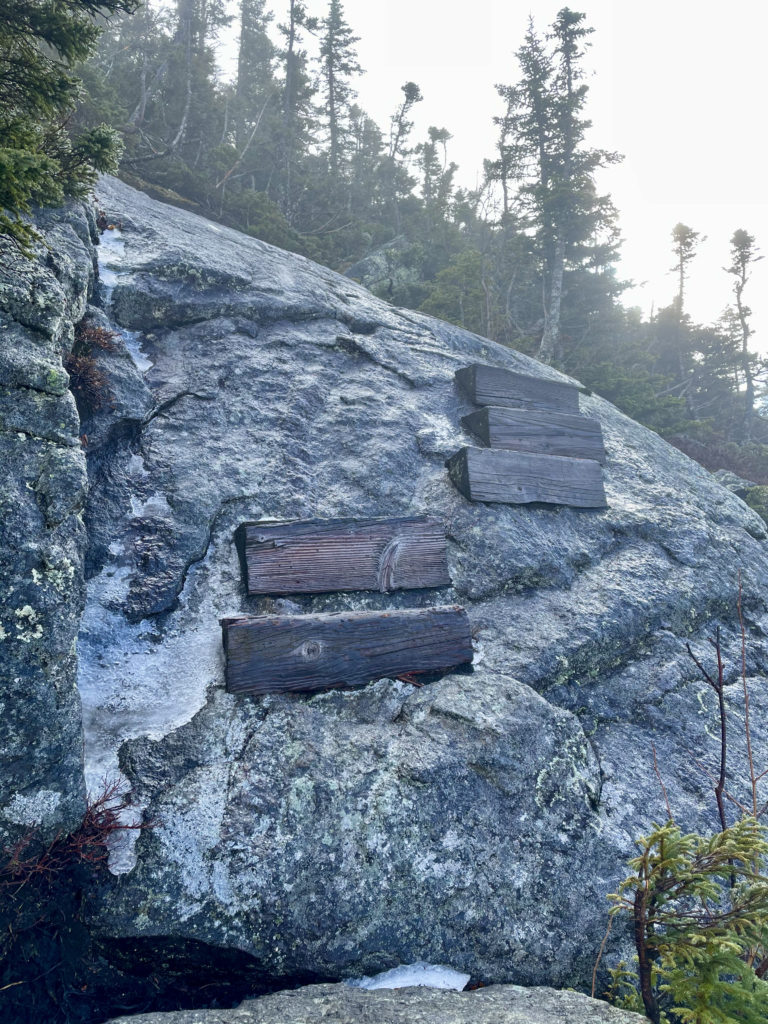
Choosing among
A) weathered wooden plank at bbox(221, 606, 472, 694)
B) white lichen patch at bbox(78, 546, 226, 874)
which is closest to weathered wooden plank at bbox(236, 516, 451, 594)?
weathered wooden plank at bbox(221, 606, 472, 694)

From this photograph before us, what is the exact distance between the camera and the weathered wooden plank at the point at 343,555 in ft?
13.9

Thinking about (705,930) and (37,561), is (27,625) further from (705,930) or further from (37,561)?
(705,930)

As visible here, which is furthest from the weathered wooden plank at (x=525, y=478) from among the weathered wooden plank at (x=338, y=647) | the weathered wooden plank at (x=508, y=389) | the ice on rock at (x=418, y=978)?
the ice on rock at (x=418, y=978)

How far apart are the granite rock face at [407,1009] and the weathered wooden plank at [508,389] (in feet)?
16.9

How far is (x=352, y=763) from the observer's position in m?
3.54

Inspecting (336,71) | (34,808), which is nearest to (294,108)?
(336,71)

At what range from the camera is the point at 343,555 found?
4.49 m

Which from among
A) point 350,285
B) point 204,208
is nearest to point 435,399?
point 350,285

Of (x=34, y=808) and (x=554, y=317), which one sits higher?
(x=554, y=317)

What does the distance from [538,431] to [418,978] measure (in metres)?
4.95

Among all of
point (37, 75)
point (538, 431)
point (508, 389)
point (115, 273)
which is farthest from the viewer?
point (508, 389)

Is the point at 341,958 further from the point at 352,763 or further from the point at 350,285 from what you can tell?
the point at 350,285

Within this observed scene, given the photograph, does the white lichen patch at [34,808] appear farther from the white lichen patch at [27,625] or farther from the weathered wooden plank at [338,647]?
the weathered wooden plank at [338,647]

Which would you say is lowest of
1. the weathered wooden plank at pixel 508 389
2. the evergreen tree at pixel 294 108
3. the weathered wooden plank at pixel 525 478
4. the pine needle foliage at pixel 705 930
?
the pine needle foliage at pixel 705 930
